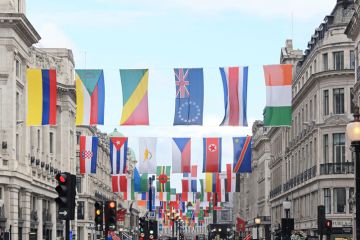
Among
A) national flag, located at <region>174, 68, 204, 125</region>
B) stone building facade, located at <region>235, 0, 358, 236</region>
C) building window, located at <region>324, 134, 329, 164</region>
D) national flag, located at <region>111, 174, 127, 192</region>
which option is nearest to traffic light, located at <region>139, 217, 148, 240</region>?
stone building facade, located at <region>235, 0, 358, 236</region>

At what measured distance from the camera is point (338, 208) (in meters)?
76.2

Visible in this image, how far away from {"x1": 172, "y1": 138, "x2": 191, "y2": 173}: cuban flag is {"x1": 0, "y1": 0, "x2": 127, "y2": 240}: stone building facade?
1121 centimetres

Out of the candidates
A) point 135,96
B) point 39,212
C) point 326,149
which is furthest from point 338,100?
point 135,96

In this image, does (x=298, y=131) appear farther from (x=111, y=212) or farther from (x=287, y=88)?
(x=111, y=212)

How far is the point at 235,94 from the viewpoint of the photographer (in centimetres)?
4825

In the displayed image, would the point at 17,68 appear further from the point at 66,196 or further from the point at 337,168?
the point at 66,196

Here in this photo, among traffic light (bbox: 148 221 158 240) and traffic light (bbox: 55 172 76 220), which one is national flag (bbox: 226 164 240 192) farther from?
traffic light (bbox: 55 172 76 220)

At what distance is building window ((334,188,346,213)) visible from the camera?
76000mm

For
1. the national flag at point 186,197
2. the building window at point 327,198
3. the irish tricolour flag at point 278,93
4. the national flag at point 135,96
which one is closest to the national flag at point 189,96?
the national flag at point 135,96

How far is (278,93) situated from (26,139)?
2982 cm

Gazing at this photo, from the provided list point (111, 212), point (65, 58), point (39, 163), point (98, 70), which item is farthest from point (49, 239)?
point (111, 212)

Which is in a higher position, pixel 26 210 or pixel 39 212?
pixel 26 210

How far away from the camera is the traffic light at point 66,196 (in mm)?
23234

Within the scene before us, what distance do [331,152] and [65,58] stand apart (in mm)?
32407
